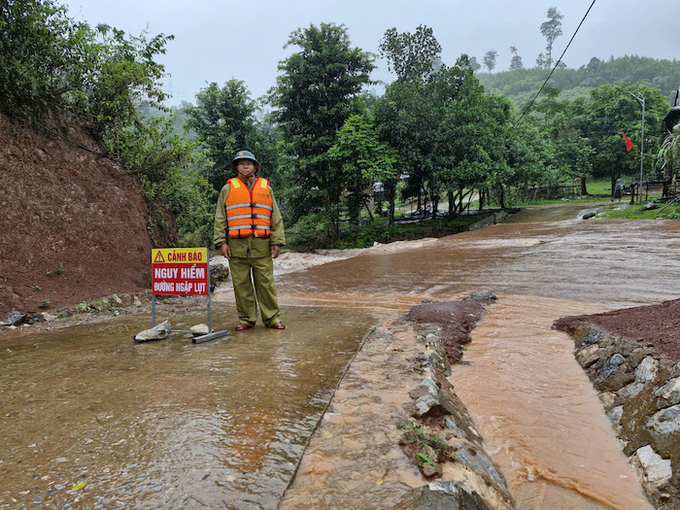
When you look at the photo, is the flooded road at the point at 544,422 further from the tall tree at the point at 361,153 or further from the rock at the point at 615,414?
the tall tree at the point at 361,153

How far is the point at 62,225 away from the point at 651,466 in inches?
351

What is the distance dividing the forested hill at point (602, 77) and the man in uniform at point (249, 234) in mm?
91246

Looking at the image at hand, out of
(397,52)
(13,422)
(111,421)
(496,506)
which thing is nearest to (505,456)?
(496,506)

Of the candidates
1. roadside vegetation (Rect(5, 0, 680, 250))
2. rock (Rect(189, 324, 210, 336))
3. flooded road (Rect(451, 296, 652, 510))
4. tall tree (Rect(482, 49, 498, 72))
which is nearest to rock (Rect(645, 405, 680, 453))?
flooded road (Rect(451, 296, 652, 510))

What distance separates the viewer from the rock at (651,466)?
2312 mm

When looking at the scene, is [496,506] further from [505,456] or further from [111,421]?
[111,421]

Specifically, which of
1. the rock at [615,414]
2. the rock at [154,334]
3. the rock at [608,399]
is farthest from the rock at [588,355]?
the rock at [154,334]

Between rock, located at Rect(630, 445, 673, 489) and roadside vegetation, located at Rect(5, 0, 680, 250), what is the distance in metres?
9.68

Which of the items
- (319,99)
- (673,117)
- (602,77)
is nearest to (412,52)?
(319,99)

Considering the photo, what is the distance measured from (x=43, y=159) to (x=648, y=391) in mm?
9728

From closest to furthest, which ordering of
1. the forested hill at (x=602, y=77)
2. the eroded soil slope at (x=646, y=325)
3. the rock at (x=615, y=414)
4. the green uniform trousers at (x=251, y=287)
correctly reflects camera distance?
the rock at (x=615, y=414), the eroded soil slope at (x=646, y=325), the green uniform trousers at (x=251, y=287), the forested hill at (x=602, y=77)

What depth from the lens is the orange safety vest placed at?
4520mm

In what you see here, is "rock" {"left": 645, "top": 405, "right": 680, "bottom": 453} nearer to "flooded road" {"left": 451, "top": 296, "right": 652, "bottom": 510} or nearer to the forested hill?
"flooded road" {"left": 451, "top": 296, "right": 652, "bottom": 510}

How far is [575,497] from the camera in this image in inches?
91.5
